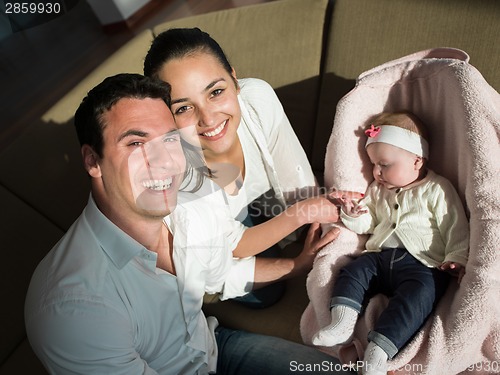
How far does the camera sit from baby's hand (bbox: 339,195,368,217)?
3.86 ft

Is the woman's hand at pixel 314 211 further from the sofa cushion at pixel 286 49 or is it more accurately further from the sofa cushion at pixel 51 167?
the sofa cushion at pixel 51 167

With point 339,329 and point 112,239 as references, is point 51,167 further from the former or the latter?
point 339,329

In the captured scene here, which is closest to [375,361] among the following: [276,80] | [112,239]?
[112,239]

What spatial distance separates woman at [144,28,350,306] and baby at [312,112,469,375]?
0.13 metres

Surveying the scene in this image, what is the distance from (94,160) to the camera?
821mm

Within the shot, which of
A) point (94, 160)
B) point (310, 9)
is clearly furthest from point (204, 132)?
point (310, 9)

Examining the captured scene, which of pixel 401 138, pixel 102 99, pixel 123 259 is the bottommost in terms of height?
pixel 401 138

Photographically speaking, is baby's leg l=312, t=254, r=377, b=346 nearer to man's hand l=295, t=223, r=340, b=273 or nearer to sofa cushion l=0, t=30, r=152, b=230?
man's hand l=295, t=223, r=340, b=273

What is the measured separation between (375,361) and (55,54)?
2.85 metres

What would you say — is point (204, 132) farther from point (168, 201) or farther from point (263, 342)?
point (263, 342)

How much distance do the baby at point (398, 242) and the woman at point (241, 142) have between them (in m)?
0.13

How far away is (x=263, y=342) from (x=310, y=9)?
1.00 metres

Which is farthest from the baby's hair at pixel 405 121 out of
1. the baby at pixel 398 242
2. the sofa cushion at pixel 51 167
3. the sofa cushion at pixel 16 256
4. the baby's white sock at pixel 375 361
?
the sofa cushion at pixel 16 256

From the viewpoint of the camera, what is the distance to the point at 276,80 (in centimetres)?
142
